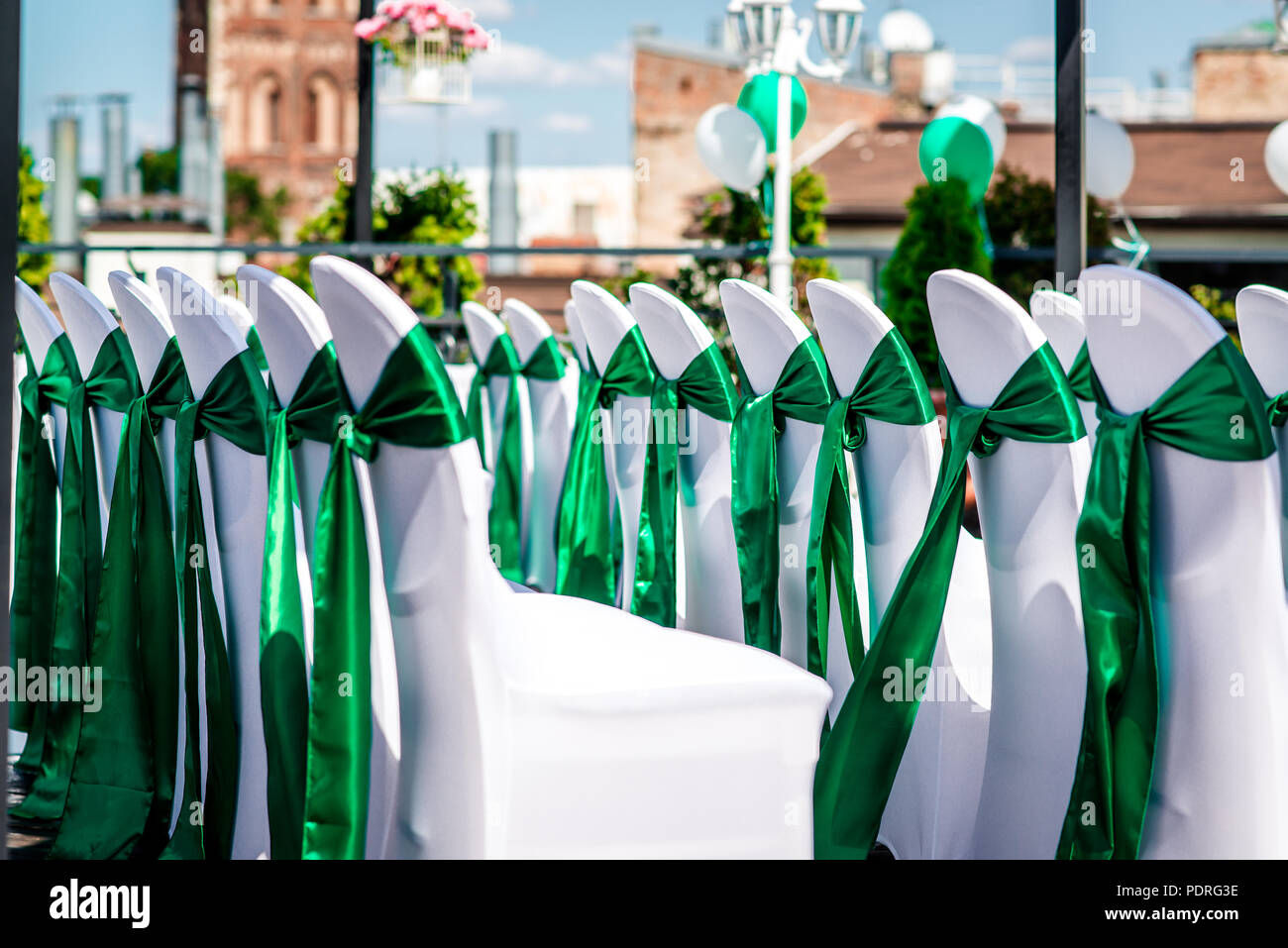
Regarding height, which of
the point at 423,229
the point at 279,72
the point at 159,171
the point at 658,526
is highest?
the point at 279,72

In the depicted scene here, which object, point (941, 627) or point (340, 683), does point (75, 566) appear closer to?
point (340, 683)

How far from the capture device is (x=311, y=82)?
158 feet

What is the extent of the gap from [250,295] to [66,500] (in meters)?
1.07

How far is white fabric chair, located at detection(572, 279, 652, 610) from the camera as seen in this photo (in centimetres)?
300

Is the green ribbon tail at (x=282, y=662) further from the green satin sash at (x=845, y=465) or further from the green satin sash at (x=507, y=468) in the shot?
the green satin sash at (x=507, y=468)

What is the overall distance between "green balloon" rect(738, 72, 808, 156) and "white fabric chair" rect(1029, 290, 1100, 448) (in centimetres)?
466

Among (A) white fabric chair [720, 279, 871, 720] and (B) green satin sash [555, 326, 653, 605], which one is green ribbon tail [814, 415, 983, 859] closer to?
(A) white fabric chair [720, 279, 871, 720]

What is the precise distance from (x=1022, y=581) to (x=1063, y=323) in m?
0.61

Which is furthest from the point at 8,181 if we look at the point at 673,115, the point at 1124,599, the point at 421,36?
the point at 673,115

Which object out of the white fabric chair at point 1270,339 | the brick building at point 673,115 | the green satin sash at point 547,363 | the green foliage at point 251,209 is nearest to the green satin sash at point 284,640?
the white fabric chair at point 1270,339

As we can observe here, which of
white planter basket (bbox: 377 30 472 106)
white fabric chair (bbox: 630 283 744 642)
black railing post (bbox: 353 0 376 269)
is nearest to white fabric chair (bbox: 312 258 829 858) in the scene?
white fabric chair (bbox: 630 283 744 642)

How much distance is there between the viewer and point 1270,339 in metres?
2.01

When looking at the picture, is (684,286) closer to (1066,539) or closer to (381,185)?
(381,185)

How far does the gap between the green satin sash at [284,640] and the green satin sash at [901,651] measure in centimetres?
75
